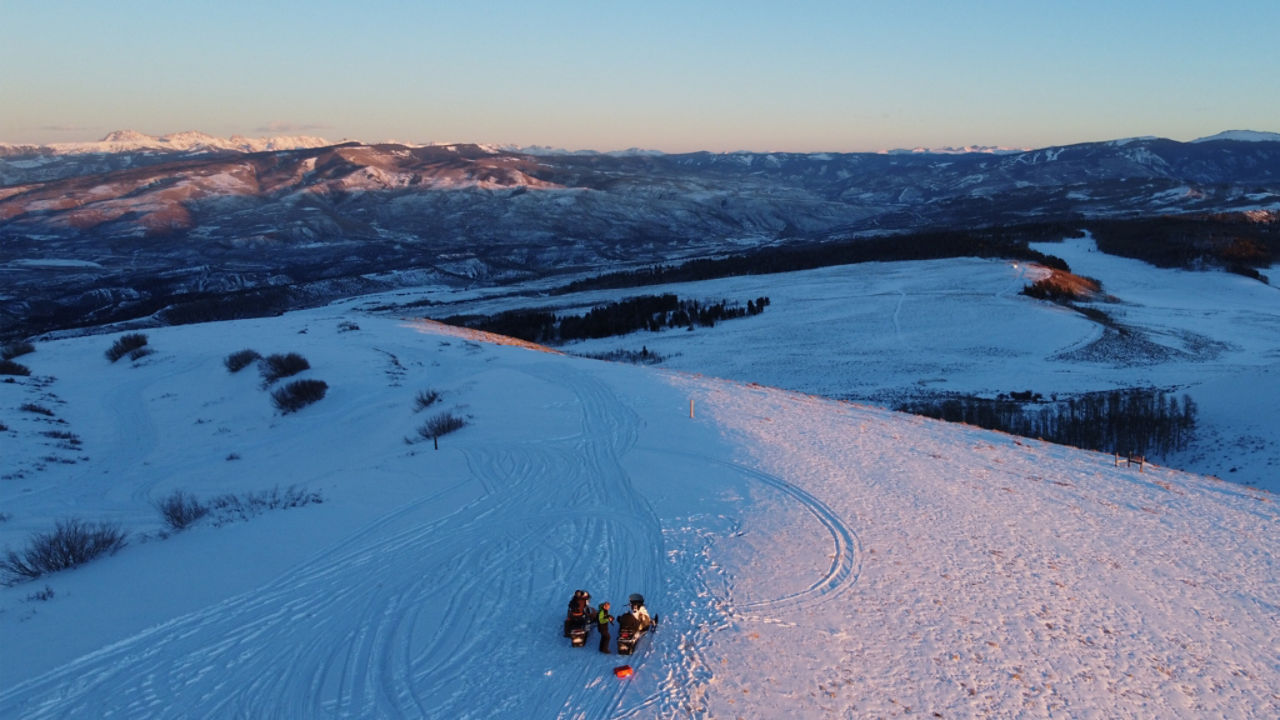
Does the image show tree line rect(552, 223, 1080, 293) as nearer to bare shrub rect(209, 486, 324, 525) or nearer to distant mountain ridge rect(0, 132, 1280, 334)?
distant mountain ridge rect(0, 132, 1280, 334)

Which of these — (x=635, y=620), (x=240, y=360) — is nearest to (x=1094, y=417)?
(x=635, y=620)

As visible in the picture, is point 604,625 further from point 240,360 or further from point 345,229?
point 345,229

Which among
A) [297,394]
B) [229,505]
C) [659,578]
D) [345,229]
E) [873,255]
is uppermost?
[345,229]

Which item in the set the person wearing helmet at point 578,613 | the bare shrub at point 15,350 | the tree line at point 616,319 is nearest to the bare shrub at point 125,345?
the bare shrub at point 15,350

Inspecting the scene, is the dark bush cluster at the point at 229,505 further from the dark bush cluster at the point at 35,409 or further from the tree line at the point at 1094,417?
the tree line at the point at 1094,417

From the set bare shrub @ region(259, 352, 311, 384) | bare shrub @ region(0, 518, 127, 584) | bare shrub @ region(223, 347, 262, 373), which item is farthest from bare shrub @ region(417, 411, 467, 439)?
bare shrub @ region(223, 347, 262, 373)

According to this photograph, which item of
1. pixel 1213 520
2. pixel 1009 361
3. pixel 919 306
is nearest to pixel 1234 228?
pixel 919 306
